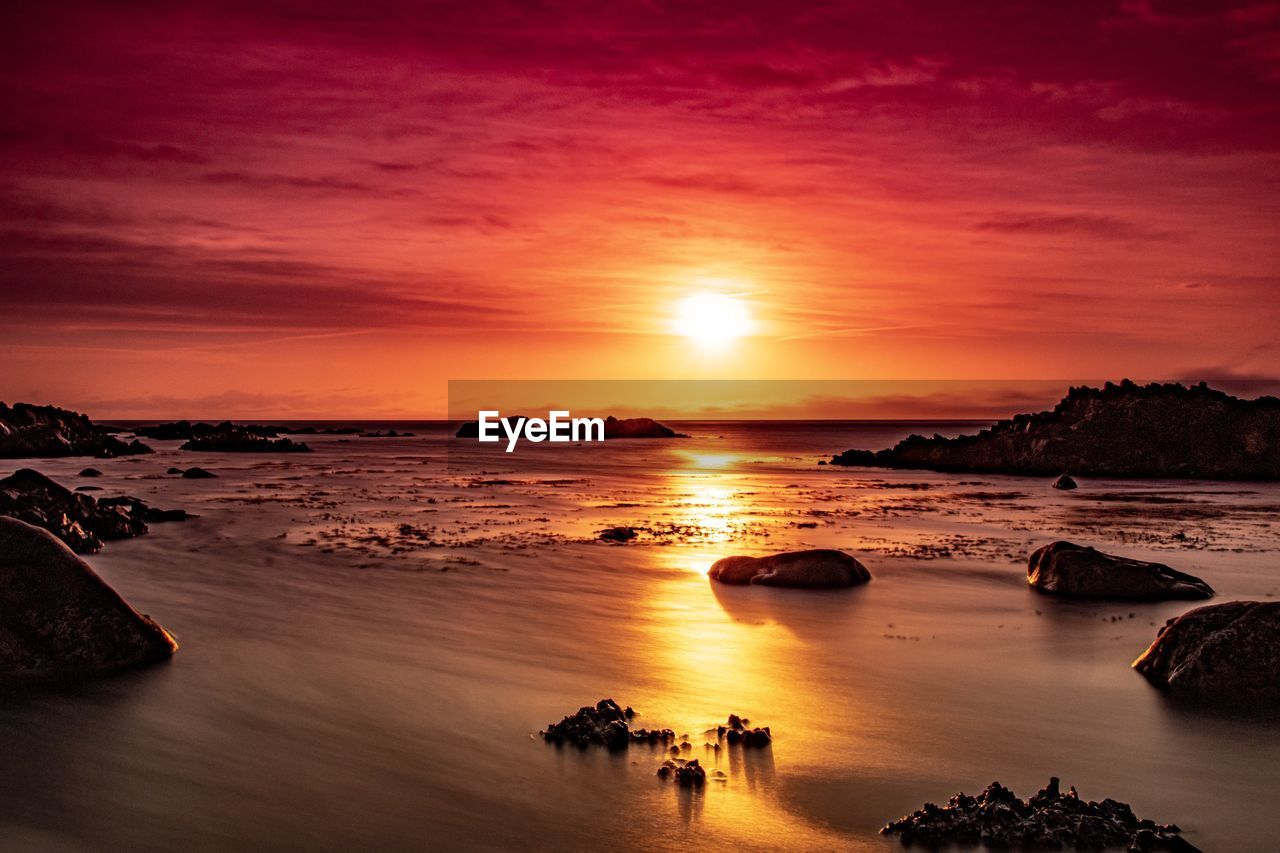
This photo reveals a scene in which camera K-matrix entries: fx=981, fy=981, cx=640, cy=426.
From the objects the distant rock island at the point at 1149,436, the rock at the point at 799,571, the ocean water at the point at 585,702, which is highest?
the distant rock island at the point at 1149,436

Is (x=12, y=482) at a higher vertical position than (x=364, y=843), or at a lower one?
higher

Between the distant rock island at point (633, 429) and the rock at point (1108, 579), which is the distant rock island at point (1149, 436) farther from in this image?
the distant rock island at point (633, 429)

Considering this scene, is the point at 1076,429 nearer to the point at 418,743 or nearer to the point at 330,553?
the point at 330,553

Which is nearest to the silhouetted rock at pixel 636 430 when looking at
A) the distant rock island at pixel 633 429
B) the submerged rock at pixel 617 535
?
the distant rock island at pixel 633 429

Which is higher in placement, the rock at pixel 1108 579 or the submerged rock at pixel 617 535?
the rock at pixel 1108 579

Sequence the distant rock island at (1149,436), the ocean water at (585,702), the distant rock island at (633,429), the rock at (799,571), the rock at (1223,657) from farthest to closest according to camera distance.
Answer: the distant rock island at (633,429)
the distant rock island at (1149,436)
the rock at (799,571)
the rock at (1223,657)
the ocean water at (585,702)

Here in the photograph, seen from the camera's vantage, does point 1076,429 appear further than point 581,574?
Yes

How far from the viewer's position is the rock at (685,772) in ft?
27.2

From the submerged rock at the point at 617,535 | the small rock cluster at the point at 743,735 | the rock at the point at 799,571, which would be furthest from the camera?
the submerged rock at the point at 617,535

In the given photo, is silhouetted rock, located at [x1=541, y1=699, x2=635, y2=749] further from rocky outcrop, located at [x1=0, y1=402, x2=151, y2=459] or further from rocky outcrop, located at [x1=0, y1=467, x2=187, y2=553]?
rocky outcrop, located at [x1=0, y1=402, x2=151, y2=459]

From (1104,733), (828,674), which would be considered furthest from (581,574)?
(1104,733)

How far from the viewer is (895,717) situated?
34.0 feet

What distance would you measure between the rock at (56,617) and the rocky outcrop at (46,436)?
75.2 m

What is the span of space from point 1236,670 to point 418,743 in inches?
348
